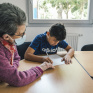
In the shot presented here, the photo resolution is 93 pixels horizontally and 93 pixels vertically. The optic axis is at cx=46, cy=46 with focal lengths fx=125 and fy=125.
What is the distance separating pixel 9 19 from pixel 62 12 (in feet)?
6.89

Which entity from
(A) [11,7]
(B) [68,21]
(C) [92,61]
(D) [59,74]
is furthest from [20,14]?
(B) [68,21]

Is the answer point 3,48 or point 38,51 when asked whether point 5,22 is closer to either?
point 3,48

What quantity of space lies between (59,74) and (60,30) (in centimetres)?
57

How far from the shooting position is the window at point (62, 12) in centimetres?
248

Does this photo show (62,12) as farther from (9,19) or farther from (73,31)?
(9,19)

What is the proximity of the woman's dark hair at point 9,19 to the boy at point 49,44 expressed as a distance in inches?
22.3

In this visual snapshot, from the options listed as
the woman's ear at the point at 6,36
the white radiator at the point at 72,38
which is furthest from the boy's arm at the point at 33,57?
the white radiator at the point at 72,38

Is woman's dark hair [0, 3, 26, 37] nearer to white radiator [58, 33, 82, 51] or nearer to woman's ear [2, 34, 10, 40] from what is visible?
woman's ear [2, 34, 10, 40]

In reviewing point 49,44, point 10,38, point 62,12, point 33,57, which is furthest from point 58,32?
point 62,12

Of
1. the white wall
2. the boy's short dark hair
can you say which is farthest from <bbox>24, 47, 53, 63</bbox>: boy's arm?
the white wall

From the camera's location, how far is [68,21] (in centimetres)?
251

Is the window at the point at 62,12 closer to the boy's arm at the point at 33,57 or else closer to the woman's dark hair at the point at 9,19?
the boy's arm at the point at 33,57

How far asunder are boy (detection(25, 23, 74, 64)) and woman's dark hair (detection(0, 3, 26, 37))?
0.57 meters

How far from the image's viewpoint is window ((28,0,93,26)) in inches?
97.7
